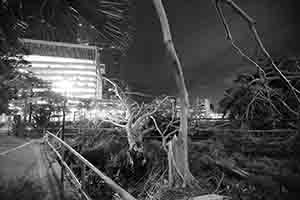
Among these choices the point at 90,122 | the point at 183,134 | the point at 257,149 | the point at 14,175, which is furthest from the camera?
the point at 90,122

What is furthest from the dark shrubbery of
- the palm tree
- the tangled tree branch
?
the tangled tree branch

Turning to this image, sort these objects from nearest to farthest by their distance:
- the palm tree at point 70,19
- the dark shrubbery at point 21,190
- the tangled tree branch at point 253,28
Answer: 1. the tangled tree branch at point 253,28
2. the palm tree at point 70,19
3. the dark shrubbery at point 21,190

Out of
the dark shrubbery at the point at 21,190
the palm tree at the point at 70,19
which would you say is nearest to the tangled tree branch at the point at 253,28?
the palm tree at the point at 70,19

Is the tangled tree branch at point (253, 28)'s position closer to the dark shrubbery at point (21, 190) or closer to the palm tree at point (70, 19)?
the palm tree at point (70, 19)

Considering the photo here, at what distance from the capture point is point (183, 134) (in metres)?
1.26

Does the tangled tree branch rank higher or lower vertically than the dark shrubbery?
higher

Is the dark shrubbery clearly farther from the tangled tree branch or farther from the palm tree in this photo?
the tangled tree branch

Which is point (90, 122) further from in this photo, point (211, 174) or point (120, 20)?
point (120, 20)

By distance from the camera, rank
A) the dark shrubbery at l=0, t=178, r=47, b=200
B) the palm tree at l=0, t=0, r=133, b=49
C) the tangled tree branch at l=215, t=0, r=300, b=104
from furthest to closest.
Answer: the dark shrubbery at l=0, t=178, r=47, b=200
the palm tree at l=0, t=0, r=133, b=49
the tangled tree branch at l=215, t=0, r=300, b=104

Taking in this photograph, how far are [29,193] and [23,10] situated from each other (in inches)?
71.3

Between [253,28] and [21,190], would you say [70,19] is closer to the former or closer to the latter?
[253,28]

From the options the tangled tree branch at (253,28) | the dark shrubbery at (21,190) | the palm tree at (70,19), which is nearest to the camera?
the tangled tree branch at (253,28)

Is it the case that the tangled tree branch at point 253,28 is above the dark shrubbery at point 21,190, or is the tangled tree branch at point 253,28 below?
above

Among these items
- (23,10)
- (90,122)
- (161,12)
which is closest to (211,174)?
(161,12)
